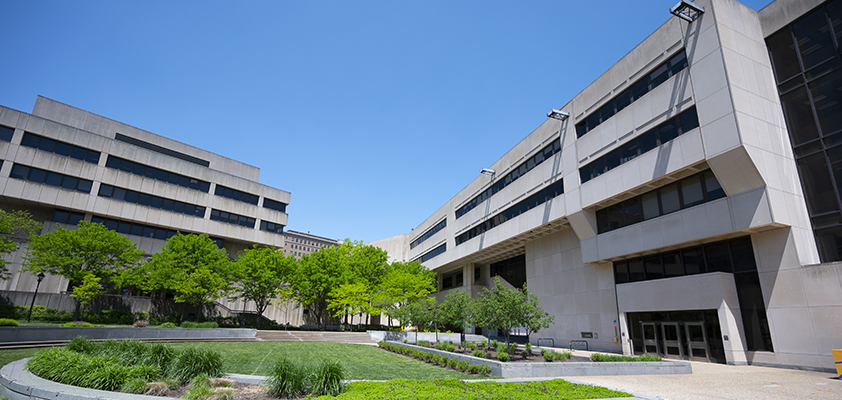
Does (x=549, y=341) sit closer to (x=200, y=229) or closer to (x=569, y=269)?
(x=569, y=269)

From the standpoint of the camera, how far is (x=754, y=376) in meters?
15.4

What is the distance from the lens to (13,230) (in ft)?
115

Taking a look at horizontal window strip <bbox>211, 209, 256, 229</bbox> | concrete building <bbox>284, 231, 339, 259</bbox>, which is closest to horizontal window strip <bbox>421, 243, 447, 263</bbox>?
horizontal window strip <bbox>211, 209, 256, 229</bbox>

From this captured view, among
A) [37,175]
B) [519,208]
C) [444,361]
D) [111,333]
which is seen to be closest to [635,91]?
[519,208]

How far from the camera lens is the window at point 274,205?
5703 centimetres

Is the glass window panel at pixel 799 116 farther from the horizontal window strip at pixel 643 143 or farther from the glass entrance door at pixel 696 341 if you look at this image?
the glass entrance door at pixel 696 341

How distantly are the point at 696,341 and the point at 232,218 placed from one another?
5108cm

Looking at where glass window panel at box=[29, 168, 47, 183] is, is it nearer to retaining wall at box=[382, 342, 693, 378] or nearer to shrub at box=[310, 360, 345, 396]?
retaining wall at box=[382, 342, 693, 378]

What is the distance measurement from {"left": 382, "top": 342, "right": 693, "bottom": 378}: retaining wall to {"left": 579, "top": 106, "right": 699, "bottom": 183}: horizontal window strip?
493 inches

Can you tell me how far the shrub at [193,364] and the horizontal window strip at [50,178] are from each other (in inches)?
1696

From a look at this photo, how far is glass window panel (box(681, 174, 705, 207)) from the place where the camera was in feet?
71.5

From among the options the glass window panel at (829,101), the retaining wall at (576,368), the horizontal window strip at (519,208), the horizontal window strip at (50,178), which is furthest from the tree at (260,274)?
the glass window panel at (829,101)

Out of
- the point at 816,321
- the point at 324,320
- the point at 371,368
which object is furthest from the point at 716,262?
the point at 324,320

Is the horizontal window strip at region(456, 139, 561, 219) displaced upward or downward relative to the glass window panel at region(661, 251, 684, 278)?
upward
